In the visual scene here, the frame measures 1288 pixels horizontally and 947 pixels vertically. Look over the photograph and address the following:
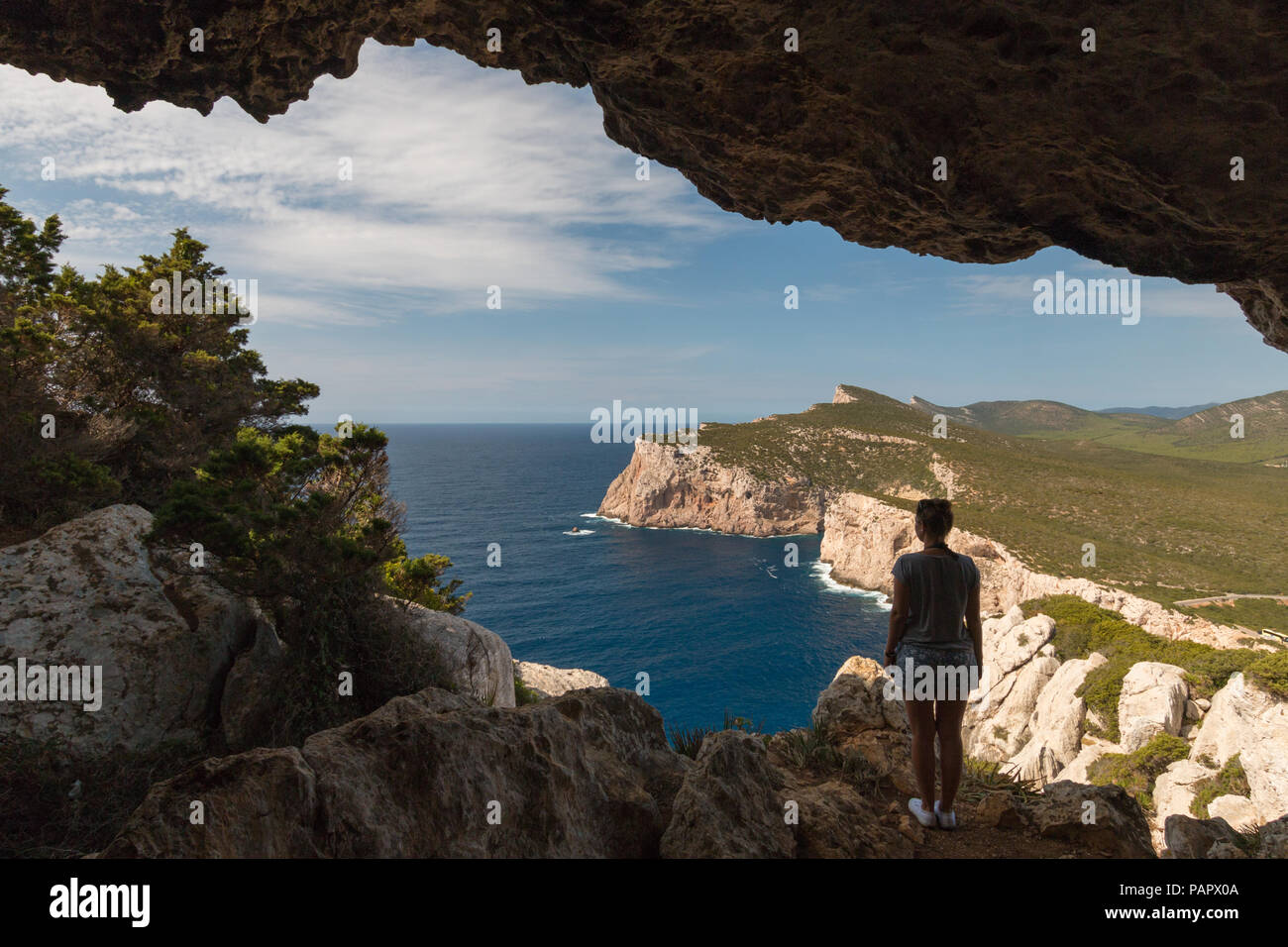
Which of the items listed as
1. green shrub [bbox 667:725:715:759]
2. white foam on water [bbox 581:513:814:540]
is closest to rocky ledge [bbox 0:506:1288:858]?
green shrub [bbox 667:725:715:759]

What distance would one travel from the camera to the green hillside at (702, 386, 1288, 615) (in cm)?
3884

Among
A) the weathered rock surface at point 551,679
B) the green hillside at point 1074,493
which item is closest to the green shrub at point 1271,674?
the green hillside at point 1074,493

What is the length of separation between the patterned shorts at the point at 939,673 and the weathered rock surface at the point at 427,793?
2290 millimetres

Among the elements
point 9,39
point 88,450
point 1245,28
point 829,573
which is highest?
point 9,39

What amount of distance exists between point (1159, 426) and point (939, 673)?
724ft

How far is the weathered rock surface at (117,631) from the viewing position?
22.0 feet

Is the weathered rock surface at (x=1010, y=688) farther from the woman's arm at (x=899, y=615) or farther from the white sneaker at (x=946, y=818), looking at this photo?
the woman's arm at (x=899, y=615)

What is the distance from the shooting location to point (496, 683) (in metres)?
12.0

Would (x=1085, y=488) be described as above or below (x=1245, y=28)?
below

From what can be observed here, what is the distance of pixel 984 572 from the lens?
151 ft

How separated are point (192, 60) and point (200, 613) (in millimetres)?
6907

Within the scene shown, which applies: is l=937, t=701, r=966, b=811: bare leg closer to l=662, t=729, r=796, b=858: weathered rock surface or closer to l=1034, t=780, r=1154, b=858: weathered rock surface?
l=1034, t=780, r=1154, b=858: weathered rock surface
